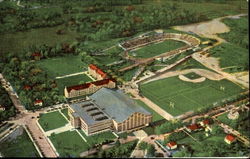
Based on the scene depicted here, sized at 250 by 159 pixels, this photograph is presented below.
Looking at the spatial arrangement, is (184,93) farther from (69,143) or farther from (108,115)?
(69,143)

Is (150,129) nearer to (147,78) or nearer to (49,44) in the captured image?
(147,78)

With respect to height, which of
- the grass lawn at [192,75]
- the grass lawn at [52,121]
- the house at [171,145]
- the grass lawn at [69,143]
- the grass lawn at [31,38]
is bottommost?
the house at [171,145]

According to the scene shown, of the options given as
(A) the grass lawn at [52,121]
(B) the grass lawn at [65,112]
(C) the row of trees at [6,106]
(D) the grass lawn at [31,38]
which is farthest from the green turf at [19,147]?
(D) the grass lawn at [31,38]

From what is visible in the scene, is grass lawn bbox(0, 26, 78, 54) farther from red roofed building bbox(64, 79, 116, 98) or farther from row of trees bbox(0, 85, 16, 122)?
red roofed building bbox(64, 79, 116, 98)

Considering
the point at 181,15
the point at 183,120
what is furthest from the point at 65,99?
the point at 181,15

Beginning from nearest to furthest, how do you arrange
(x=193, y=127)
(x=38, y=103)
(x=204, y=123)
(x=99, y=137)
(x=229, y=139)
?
1. (x=229, y=139)
2. (x=99, y=137)
3. (x=193, y=127)
4. (x=204, y=123)
5. (x=38, y=103)

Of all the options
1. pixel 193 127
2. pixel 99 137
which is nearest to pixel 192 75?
pixel 193 127

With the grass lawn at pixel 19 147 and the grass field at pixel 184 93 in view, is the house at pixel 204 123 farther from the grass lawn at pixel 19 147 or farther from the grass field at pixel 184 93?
the grass lawn at pixel 19 147
